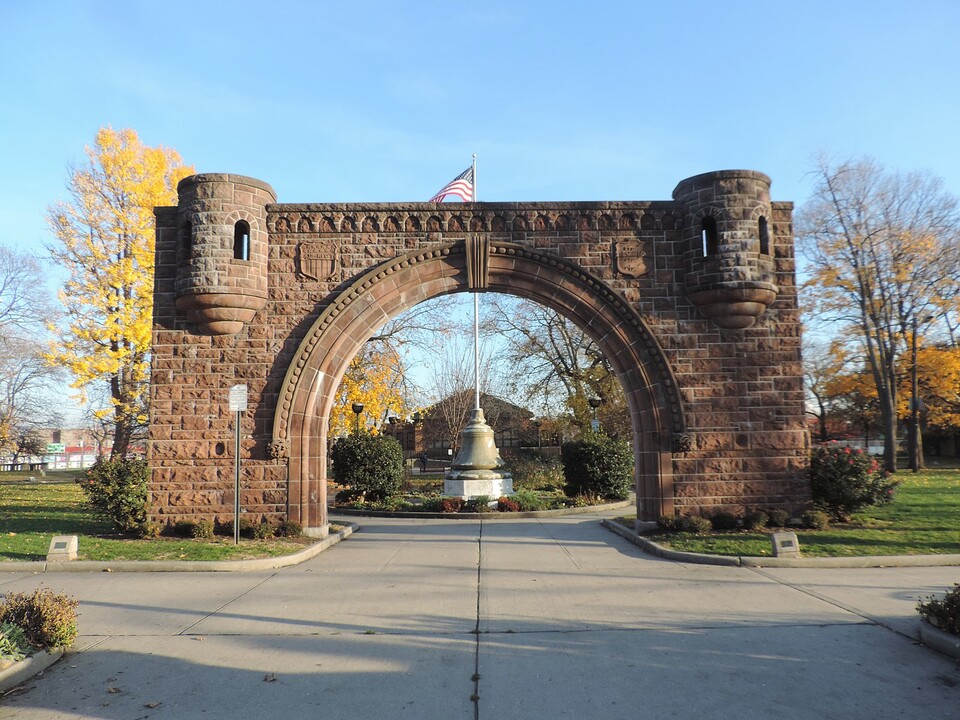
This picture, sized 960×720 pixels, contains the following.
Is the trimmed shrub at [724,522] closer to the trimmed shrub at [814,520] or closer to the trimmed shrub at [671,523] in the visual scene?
the trimmed shrub at [671,523]

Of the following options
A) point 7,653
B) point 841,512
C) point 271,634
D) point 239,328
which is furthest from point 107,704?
point 841,512

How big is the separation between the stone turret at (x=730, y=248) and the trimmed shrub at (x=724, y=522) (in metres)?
3.45

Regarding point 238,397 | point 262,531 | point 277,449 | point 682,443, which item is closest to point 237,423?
point 238,397

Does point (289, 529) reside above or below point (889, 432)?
below

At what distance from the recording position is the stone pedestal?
58.5ft

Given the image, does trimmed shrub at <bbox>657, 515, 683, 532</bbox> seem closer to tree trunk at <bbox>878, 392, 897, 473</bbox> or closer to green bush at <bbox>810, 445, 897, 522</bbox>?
green bush at <bbox>810, 445, 897, 522</bbox>

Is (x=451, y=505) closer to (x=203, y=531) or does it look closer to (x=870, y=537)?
(x=203, y=531)

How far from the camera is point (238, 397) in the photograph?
34.0 ft

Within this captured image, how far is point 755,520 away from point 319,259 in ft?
30.3

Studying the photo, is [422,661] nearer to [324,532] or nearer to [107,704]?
[107,704]

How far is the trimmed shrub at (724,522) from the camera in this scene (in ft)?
35.6

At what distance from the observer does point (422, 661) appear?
15.9ft

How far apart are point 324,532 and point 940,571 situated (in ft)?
30.9

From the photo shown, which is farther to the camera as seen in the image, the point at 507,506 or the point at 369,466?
the point at 369,466
